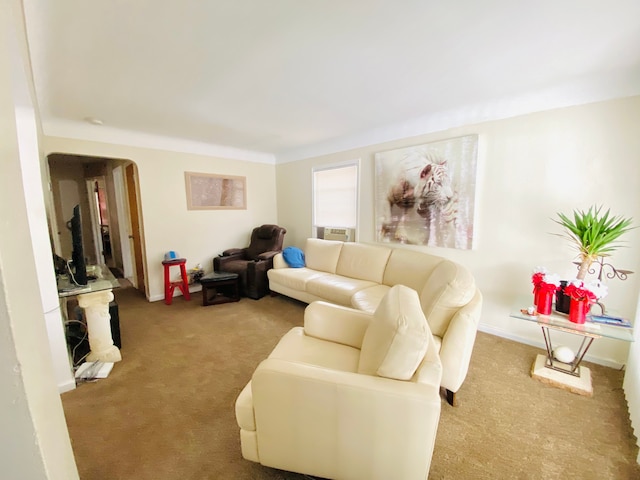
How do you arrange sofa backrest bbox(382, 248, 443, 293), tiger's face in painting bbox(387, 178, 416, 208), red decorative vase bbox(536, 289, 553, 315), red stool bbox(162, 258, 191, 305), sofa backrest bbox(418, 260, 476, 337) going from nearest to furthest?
1. sofa backrest bbox(418, 260, 476, 337)
2. red decorative vase bbox(536, 289, 553, 315)
3. sofa backrest bbox(382, 248, 443, 293)
4. tiger's face in painting bbox(387, 178, 416, 208)
5. red stool bbox(162, 258, 191, 305)

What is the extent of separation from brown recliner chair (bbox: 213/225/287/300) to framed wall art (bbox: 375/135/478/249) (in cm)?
175

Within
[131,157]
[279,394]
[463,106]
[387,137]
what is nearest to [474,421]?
[279,394]

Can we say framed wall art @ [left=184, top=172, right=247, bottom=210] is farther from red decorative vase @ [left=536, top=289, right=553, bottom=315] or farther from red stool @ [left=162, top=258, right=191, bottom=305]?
red decorative vase @ [left=536, top=289, right=553, bottom=315]

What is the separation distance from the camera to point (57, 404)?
0.71 meters

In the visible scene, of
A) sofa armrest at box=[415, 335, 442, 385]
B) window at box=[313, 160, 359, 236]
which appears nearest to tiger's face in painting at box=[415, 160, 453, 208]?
window at box=[313, 160, 359, 236]

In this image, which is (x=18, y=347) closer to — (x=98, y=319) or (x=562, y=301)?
(x=98, y=319)

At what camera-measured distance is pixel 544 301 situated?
6.47 ft

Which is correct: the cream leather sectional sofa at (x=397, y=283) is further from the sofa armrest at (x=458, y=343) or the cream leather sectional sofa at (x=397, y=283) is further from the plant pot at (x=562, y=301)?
the plant pot at (x=562, y=301)

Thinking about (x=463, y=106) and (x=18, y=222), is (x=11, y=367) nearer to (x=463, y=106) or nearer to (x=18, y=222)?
(x=18, y=222)

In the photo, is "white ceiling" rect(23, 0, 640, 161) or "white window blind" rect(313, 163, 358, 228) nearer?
"white ceiling" rect(23, 0, 640, 161)

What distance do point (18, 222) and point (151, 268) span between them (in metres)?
3.64

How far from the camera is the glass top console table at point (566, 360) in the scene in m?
1.76

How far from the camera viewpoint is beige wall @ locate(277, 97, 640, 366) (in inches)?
78.7

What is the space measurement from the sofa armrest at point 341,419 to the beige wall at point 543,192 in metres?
2.05
